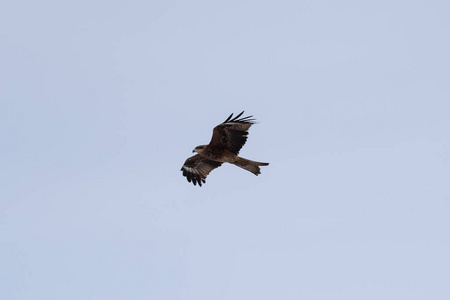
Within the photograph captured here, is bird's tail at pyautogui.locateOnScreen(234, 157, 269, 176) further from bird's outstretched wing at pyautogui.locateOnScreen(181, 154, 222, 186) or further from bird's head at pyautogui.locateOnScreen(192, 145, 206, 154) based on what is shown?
bird's outstretched wing at pyautogui.locateOnScreen(181, 154, 222, 186)

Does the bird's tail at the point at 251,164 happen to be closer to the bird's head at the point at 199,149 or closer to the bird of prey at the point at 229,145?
the bird of prey at the point at 229,145

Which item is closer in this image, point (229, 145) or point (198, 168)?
point (229, 145)

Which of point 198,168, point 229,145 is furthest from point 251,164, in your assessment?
point 198,168

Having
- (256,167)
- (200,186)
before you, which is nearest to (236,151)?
(256,167)

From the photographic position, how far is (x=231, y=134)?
20500mm

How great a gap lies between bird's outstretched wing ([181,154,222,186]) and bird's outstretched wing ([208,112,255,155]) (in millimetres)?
1791

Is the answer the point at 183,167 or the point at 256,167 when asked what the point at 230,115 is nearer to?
the point at 256,167

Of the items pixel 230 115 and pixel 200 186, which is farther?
pixel 200 186

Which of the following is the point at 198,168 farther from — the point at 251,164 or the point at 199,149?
the point at 251,164

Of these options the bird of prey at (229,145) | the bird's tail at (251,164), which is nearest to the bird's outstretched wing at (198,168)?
the bird of prey at (229,145)

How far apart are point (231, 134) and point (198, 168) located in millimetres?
2706

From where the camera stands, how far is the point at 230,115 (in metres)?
20.2

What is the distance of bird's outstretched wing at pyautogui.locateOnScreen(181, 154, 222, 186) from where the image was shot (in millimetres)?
22562

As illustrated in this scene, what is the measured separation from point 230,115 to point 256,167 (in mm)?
1960
